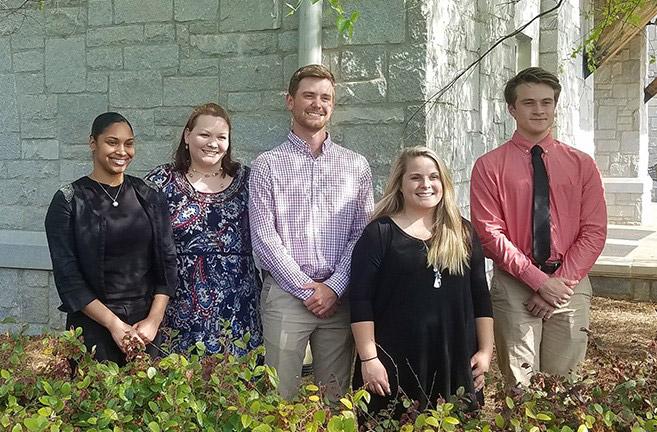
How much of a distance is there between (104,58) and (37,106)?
0.67 m

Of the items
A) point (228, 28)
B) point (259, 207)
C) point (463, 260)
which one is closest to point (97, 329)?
point (259, 207)

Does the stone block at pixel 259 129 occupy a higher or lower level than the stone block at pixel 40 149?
higher

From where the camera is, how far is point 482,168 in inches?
133

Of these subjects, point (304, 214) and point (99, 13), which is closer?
point (304, 214)

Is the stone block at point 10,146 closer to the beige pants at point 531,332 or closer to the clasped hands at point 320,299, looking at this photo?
the clasped hands at point 320,299

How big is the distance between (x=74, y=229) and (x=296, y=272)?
883mm

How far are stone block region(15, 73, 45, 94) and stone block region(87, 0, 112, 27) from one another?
57 centimetres

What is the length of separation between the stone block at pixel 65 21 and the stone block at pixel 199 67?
84cm

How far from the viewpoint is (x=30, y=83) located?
5770 mm

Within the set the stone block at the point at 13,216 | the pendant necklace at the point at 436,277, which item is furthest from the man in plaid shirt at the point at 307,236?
the stone block at the point at 13,216

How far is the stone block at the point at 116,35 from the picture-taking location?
5.39 m

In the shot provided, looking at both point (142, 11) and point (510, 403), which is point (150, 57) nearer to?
point (142, 11)

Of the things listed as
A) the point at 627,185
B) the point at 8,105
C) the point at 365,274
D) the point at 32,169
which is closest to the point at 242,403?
the point at 365,274

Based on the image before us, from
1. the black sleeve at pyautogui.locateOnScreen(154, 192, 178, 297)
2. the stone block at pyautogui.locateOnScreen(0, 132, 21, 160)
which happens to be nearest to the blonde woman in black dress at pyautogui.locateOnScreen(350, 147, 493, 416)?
the black sleeve at pyautogui.locateOnScreen(154, 192, 178, 297)
